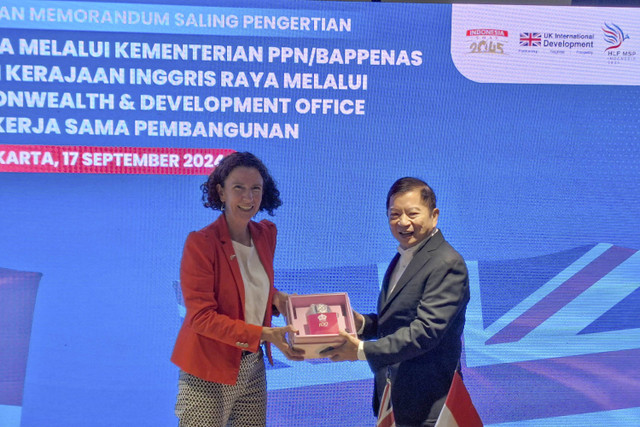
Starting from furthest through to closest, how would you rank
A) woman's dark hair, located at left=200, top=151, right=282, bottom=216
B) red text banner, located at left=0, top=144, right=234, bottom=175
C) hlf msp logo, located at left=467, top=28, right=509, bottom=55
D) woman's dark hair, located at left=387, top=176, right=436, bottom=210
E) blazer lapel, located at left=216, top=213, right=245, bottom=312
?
hlf msp logo, located at left=467, top=28, right=509, bottom=55 < red text banner, located at left=0, top=144, right=234, bottom=175 < woman's dark hair, located at left=200, top=151, right=282, bottom=216 < blazer lapel, located at left=216, top=213, right=245, bottom=312 < woman's dark hair, located at left=387, top=176, right=436, bottom=210

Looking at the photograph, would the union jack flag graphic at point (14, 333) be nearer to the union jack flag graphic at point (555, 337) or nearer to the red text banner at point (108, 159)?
the red text banner at point (108, 159)

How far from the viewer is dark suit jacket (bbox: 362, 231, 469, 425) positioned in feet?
7.33

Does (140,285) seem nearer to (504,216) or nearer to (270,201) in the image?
(270,201)

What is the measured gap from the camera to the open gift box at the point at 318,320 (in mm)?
2443

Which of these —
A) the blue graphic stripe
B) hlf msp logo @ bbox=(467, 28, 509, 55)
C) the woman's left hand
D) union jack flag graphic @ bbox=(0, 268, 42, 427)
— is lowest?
the blue graphic stripe

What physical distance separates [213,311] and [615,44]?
2815mm

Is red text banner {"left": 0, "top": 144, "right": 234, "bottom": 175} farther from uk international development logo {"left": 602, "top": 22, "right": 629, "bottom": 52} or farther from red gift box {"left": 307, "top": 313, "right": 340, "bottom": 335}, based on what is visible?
uk international development logo {"left": 602, "top": 22, "right": 629, "bottom": 52}

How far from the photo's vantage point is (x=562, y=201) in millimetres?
3902

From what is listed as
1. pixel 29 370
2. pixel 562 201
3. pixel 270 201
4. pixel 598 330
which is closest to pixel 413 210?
pixel 270 201

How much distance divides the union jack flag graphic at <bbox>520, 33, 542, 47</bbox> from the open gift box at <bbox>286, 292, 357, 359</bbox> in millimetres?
2051

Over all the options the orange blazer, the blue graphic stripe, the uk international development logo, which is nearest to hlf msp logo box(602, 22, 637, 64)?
the uk international development logo

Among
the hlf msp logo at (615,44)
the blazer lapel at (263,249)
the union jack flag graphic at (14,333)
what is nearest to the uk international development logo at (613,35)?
the hlf msp logo at (615,44)

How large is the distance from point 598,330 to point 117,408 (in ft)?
8.93

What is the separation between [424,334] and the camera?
2215mm
